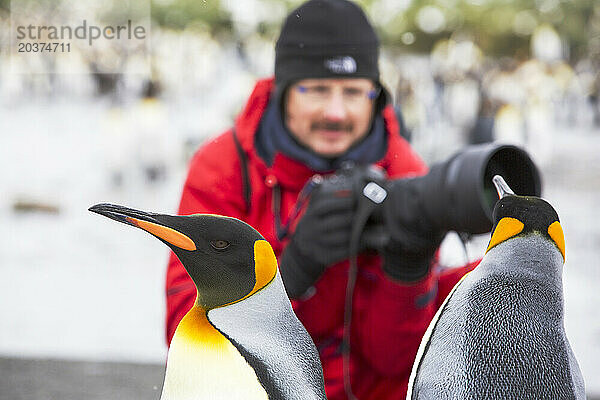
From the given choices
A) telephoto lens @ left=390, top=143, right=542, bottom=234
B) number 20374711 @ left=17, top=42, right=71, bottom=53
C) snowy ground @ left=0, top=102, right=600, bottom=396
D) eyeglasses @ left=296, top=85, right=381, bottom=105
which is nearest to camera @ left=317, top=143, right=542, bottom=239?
telephoto lens @ left=390, top=143, right=542, bottom=234

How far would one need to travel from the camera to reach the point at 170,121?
602cm

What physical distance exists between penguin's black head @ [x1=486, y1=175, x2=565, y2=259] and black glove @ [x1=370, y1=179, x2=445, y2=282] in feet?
0.38

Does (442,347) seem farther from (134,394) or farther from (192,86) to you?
(192,86)

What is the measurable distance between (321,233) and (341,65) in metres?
0.18

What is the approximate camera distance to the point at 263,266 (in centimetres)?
43

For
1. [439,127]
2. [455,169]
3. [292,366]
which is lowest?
[439,127]

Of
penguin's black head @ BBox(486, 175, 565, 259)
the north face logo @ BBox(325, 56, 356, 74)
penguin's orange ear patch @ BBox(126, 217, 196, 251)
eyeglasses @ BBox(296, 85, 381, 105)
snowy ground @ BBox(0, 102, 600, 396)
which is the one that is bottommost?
snowy ground @ BBox(0, 102, 600, 396)

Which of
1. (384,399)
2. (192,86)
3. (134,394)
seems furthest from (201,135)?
(384,399)

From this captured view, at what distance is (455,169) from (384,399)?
42 cm

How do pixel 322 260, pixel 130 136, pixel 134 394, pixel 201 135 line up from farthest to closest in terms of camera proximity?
pixel 201 135 < pixel 130 136 < pixel 134 394 < pixel 322 260

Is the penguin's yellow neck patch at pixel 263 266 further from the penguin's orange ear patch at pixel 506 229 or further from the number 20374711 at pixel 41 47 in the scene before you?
the number 20374711 at pixel 41 47

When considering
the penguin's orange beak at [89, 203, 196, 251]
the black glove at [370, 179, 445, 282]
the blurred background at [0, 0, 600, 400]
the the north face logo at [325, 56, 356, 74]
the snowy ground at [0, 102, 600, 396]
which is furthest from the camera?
the snowy ground at [0, 102, 600, 396]

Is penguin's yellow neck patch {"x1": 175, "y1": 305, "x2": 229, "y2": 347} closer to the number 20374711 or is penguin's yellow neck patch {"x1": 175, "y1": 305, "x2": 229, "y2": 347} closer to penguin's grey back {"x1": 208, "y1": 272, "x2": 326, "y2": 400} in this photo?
penguin's grey back {"x1": 208, "y1": 272, "x2": 326, "y2": 400}

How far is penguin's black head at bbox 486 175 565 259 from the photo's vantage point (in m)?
0.40
